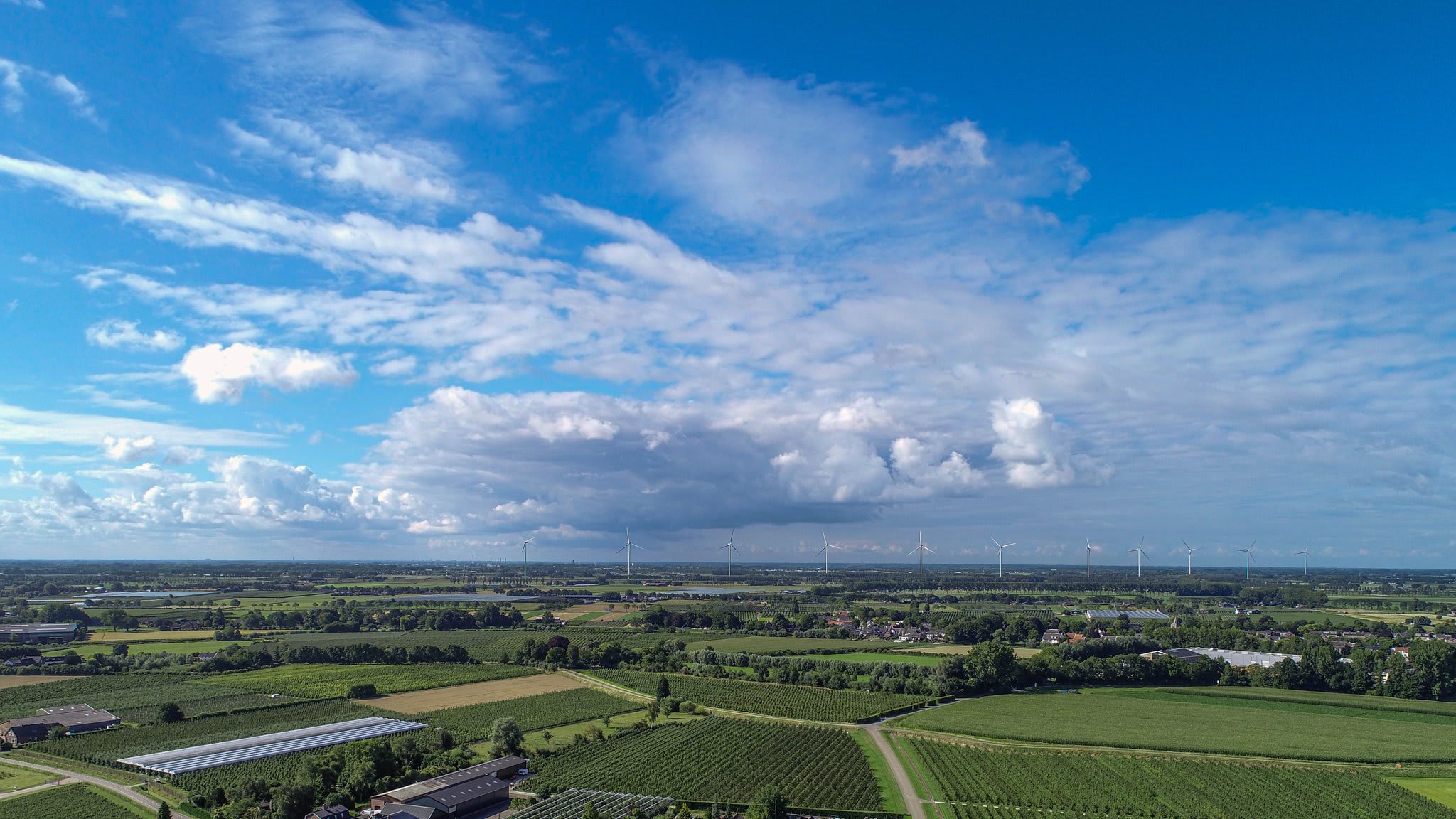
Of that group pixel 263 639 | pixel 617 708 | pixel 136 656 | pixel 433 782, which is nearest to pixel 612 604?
pixel 263 639

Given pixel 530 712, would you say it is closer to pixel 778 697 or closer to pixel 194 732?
pixel 778 697

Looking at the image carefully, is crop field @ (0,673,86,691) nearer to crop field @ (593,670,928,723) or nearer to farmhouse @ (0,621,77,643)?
farmhouse @ (0,621,77,643)

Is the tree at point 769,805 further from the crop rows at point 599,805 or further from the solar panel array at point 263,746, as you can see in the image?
the solar panel array at point 263,746

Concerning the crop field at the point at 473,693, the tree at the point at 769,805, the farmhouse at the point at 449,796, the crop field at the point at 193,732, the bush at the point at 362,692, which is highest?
the tree at the point at 769,805

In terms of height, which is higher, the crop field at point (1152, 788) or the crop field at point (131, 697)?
the crop field at point (1152, 788)

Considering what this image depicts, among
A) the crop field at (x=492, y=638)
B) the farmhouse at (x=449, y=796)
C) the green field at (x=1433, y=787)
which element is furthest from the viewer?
the crop field at (x=492, y=638)

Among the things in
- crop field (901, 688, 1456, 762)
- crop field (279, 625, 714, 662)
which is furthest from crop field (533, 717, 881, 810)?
crop field (279, 625, 714, 662)

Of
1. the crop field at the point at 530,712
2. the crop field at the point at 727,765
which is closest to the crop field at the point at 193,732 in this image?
the crop field at the point at 530,712

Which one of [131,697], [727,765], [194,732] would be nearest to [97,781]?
[194,732]
